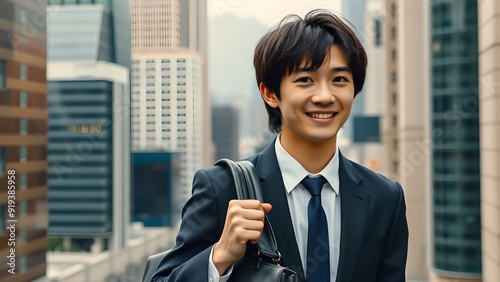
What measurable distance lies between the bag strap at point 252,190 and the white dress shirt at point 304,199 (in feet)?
0.28

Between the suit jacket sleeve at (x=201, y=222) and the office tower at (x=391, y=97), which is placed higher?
the office tower at (x=391, y=97)

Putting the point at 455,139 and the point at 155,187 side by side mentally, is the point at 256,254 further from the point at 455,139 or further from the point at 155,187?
the point at 155,187

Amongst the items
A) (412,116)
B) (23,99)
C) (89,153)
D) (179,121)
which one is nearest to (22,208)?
(23,99)

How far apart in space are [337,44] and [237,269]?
42cm

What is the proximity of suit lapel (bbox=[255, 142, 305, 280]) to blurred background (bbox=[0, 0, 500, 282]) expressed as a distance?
0.17 metres

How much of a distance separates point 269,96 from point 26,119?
675 inches

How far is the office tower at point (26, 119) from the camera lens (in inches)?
473

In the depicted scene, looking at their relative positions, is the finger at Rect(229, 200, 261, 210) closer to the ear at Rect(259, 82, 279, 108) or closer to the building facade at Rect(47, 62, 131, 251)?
the ear at Rect(259, 82, 279, 108)

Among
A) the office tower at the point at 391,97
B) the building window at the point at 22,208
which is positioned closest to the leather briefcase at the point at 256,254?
the building window at the point at 22,208

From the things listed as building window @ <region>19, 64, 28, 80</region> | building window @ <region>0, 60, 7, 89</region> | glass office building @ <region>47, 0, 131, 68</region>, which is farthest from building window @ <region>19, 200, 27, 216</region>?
glass office building @ <region>47, 0, 131, 68</region>

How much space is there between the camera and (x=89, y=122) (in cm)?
4566

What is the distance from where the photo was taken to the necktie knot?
3.59 feet

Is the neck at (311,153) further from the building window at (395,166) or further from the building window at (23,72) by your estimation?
the building window at (395,166)

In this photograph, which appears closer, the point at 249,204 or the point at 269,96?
the point at 249,204
